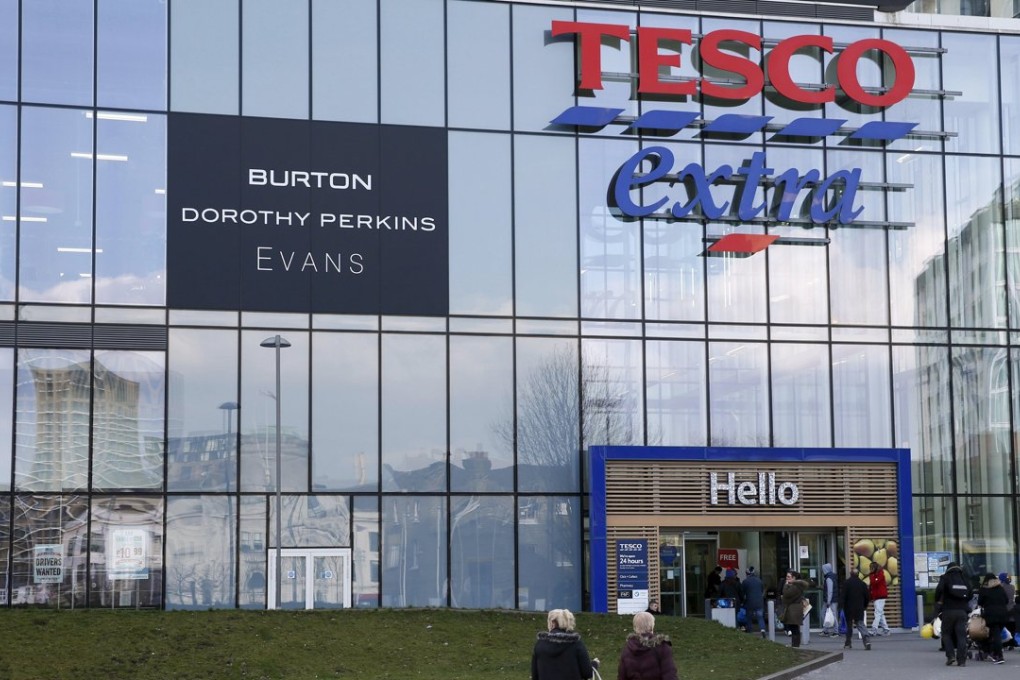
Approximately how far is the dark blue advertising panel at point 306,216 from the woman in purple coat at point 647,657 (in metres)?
20.6

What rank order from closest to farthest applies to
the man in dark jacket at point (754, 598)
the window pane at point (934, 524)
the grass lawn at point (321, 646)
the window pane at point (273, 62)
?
the grass lawn at point (321, 646) < the man in dark jacket at point (754, 598) < the window pane at point (273, 62) < the window pane at point (934, 524)

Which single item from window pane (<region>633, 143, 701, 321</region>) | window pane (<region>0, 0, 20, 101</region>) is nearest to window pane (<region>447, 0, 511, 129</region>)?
window pane (<region>633, 143, 701, 321</region>)

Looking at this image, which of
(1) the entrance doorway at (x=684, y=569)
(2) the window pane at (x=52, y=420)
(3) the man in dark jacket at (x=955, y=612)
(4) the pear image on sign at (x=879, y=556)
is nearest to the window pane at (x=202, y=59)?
(2) the window pane at (x=52, y=420)

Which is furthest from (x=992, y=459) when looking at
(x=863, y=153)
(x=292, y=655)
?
(x=292, y=655)

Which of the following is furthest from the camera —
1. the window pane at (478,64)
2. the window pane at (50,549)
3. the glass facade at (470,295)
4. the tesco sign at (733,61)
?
the tesco sign at (733,61)

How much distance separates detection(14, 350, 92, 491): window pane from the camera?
3047cm

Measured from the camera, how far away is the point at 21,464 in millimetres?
30406

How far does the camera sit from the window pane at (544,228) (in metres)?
33.4

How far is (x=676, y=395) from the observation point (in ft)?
111

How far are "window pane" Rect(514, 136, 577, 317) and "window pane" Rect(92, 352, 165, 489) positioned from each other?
26.4ft

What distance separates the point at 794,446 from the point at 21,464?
1672cm

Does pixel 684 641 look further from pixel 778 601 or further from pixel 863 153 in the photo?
pixel 863 153

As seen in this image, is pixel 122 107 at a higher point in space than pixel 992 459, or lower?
higher

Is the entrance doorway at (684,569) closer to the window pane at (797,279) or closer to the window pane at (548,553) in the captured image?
the window pane at (548,553)
